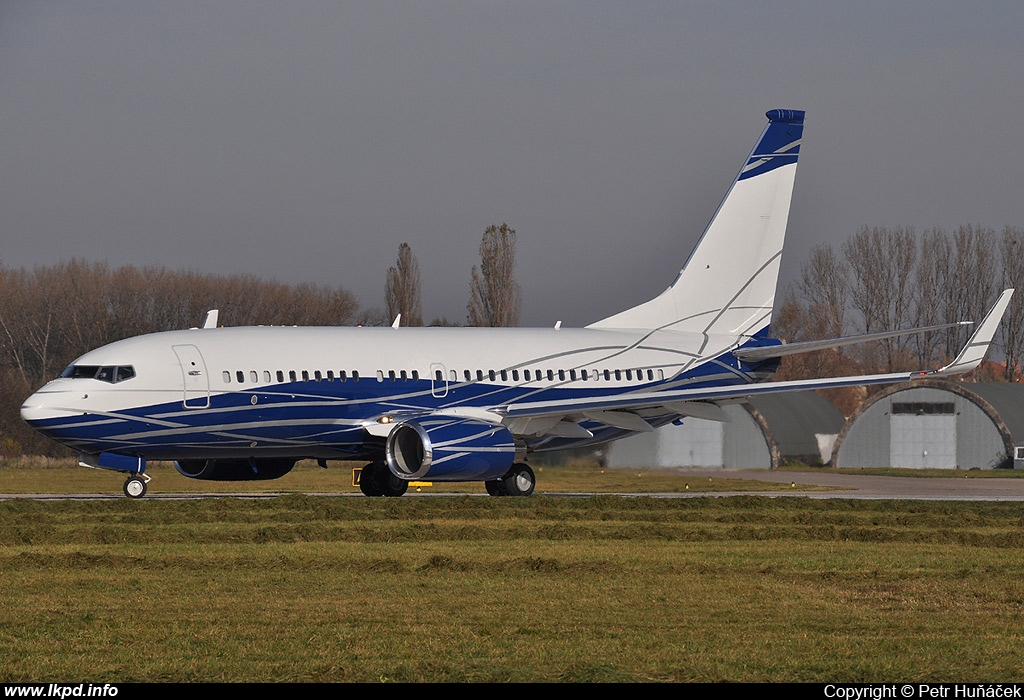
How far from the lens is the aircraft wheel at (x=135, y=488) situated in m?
30.5

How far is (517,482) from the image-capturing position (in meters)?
33.3

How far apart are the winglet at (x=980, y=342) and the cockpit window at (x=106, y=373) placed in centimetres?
1794

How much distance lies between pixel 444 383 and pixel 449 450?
2.95 m

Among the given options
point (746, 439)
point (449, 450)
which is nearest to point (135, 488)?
point (449, 450)

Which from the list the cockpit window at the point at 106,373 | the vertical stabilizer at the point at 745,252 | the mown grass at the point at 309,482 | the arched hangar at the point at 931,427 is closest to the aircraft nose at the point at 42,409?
the cockpit window at the point at 106,373

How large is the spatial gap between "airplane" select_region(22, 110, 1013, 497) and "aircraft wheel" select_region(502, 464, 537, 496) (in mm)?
38

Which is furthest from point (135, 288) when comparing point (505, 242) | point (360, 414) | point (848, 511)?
point (848, 511)

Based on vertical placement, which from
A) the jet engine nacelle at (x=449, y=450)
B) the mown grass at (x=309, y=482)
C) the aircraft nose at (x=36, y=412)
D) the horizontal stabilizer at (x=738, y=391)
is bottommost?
the mown grass at (x=309, y=482)

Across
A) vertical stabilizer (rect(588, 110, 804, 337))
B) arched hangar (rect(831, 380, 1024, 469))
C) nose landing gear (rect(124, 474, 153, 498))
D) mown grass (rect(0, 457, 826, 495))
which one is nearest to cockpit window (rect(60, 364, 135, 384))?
nose landing gear (rect(124, 474, 153, 498))

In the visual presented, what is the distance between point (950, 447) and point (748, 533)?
128ft

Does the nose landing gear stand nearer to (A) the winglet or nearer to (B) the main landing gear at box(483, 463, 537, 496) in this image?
(B) the main landing gear at box(483, 463, 537, 496)

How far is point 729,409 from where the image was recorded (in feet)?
192

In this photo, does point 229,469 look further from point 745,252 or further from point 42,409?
point 745,252

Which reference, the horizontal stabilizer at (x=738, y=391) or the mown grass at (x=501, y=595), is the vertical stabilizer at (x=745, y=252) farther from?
the mown grass at (x=501, y=595)
